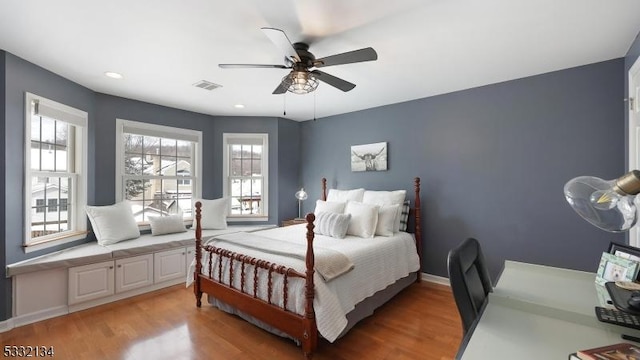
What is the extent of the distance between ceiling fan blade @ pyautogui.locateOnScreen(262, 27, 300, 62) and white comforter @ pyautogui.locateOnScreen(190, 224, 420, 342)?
62.0 inches

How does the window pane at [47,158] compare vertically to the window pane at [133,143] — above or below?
below

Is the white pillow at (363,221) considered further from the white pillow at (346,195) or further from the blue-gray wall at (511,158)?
the blue-gray wall at (511,158)

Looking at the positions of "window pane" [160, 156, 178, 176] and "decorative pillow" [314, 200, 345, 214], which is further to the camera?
"window pane" [160, 156, 178, 176]

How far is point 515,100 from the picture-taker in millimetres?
3027

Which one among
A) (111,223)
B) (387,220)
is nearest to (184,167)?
(111,223)

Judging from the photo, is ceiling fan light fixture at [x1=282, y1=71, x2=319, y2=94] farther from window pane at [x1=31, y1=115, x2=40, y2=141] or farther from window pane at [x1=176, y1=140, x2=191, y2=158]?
window pane at [x1=176, y1=140, x2=191, y2=158]

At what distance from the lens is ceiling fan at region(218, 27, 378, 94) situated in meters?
1.88

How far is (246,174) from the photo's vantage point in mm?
4871

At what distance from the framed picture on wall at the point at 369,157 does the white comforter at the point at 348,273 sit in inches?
43.6

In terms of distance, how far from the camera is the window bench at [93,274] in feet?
8.39

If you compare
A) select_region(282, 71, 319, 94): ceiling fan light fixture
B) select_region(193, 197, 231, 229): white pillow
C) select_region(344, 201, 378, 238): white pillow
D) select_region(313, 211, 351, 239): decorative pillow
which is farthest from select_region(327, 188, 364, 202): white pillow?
select_region(282, 71, 319, 94): ceiling fan light fixture

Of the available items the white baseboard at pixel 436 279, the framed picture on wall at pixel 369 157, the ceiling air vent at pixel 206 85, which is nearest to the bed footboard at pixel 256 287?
the ceiling air vent at pixel 206 85

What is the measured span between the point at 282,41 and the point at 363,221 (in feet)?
6.88

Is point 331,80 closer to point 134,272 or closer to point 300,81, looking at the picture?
point 300,81
